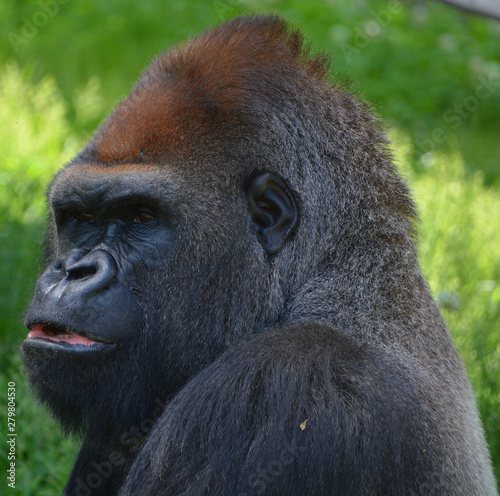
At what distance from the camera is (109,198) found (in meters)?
3.09

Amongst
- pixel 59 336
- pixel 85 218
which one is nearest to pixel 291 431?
pixel 59 336

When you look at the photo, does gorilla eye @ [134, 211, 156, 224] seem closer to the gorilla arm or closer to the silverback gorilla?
the silverback gorilla

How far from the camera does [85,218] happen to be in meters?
3.29

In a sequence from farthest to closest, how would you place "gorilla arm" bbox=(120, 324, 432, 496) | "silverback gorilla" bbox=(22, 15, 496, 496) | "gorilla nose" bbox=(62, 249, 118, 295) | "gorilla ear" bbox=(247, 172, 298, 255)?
"gorilla ear" bbox=(247, 172, 298, 255) < "gorilla nose" bbox=(62, 249, 118, 295) < "silverback gorilla" bbox=(22, 15, 496, 496) < "gorilla arm" bbox=(120, 324, 432, 496)

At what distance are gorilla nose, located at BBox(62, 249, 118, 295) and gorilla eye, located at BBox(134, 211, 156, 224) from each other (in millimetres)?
195

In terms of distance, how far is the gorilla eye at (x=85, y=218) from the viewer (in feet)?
10.7

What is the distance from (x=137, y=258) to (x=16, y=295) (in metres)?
2.29

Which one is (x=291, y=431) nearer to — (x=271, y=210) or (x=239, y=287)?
(x=239, y=287)

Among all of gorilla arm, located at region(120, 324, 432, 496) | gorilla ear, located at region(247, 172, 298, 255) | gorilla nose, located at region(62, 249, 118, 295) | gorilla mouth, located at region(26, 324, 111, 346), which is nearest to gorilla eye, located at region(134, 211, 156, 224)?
gorilla nose, located at region(62, 249, 118, 295)

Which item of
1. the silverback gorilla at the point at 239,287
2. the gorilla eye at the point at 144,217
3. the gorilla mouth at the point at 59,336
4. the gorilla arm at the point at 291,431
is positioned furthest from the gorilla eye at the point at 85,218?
the gorilla arm at the point at 291,431

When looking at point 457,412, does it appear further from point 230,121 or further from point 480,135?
point 480,135

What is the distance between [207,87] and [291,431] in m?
1.47

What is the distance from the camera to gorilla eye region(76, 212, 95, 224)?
129 inches

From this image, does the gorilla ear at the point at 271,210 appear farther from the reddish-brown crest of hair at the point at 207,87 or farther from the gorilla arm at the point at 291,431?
the gorilla arm at the point at 291,431
